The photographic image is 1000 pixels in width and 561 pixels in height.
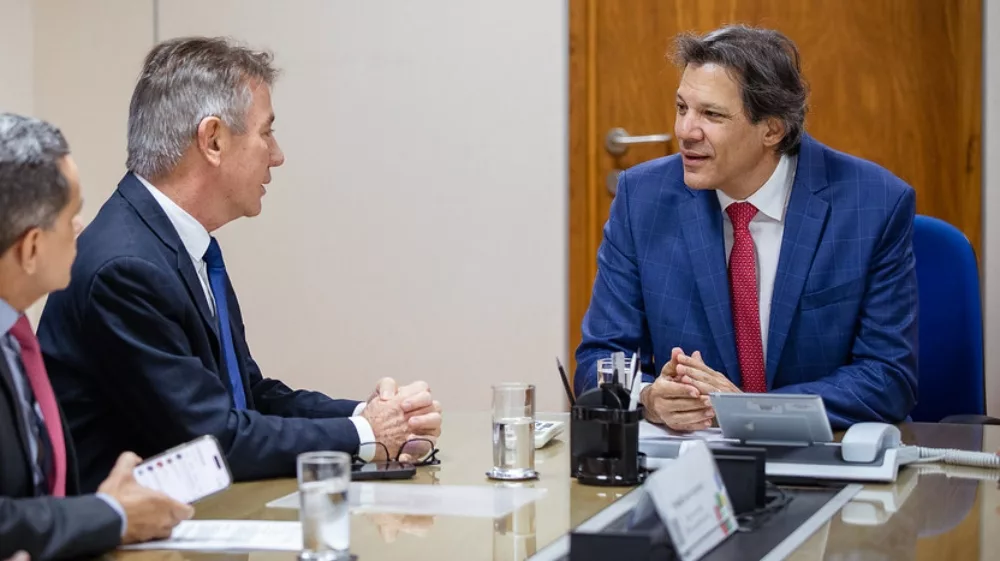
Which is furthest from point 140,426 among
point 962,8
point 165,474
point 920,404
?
point 962,8

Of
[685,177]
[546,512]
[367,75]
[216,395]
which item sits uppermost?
[367,75]

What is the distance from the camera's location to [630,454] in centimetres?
169

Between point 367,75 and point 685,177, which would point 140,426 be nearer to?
point 685,177

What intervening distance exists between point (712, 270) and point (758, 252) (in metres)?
0.12

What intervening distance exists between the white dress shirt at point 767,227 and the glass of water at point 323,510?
1428mm

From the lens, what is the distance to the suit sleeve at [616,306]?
258 centimetres

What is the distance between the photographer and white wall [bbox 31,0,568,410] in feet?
13.6

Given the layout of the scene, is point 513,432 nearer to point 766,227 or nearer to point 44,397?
point 44,397

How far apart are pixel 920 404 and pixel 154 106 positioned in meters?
1.80

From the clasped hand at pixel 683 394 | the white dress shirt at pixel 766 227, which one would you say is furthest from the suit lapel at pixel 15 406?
the white dress shirt at pixel 766 227

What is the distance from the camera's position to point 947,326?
9.05 ft

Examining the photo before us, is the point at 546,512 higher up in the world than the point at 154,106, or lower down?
lower down

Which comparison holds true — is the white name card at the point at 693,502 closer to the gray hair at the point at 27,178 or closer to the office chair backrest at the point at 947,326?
the gray hair at the point at 27,178

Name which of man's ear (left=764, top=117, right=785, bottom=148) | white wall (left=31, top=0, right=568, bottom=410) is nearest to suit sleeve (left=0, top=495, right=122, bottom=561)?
man's ear (left=764, top=117, right=785, bottom=148)
